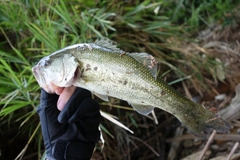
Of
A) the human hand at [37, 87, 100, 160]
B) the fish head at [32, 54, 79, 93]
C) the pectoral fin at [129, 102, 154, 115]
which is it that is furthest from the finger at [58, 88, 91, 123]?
the pectoral fin at [129, 102, 154, 115]

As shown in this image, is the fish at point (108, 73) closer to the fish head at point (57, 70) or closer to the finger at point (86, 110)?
the fish head at point (57, 70)

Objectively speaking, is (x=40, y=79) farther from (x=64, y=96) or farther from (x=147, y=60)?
(x=147, y=60)

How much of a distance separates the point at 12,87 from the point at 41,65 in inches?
26.2

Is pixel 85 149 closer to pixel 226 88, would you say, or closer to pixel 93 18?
pixel 93 18

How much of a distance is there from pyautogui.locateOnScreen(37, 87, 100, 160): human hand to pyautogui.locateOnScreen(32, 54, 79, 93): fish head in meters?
0.12

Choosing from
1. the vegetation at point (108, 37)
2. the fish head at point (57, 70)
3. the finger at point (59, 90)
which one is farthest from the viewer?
the vegetation at point (108, 37)

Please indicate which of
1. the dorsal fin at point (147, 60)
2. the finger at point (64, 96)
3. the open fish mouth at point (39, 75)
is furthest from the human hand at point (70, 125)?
the dorsal fin at point (147, 60)

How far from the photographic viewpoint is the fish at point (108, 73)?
3.94ft

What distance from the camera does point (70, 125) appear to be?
1.46 m

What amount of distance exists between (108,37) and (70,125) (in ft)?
2.86

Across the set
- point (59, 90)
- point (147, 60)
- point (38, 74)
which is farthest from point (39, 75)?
point (147, 60)

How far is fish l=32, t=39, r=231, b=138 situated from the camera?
1.20 meters

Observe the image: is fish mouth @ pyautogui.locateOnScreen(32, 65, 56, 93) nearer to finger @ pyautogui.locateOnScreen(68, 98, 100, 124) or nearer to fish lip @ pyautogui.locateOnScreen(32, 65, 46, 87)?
fish lip @ pyautogui.locateOnScreen(32, 65, 46, 87)

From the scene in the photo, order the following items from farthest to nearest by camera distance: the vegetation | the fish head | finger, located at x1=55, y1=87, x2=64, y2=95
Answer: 1. the vegetation
2. finger, located at x1=55, y1=87, x2=64, y2=95
3. the fish head
